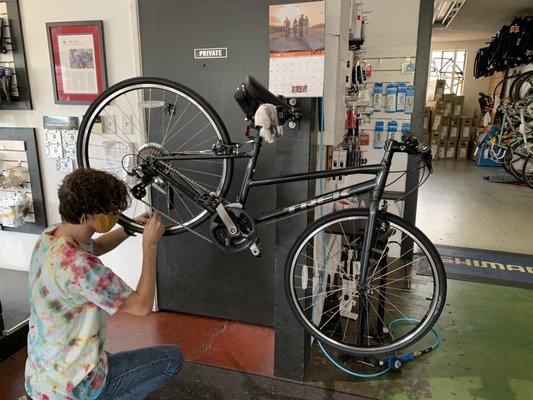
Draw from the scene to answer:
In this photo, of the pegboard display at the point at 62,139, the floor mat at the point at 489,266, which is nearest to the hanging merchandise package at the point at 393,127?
the floor mat at the point at 489,266

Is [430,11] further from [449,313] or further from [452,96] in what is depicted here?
[452,96]

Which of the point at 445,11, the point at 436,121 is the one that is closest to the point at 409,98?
the point at 445,11

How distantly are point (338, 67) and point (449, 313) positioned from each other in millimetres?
2036

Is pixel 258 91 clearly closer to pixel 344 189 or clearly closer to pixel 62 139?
pixel 344 189

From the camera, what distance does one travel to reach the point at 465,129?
9.88 metres

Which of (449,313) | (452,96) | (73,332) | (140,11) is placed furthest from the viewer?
(452,96)

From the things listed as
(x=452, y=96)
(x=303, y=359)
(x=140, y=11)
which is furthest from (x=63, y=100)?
(x=452, y=96)

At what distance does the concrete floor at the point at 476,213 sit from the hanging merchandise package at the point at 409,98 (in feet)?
5.27

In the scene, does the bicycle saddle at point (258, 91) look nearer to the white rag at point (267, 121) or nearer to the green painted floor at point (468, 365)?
the white rag at point (267, 121)

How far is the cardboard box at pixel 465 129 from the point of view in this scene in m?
9.85

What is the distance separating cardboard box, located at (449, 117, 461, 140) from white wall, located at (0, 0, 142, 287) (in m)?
9.30

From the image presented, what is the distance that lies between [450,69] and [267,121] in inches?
431

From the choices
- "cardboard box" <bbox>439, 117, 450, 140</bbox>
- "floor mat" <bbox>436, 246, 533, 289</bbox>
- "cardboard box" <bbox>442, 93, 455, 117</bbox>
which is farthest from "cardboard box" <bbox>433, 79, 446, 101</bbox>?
"floor mat" <bbox>436, 246, 533, 289</bbox>

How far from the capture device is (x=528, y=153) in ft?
21.5
